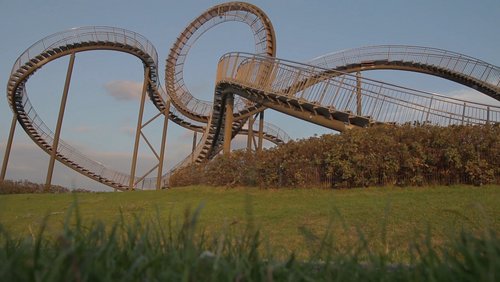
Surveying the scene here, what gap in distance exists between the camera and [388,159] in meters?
12.4

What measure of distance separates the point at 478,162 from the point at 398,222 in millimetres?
4997

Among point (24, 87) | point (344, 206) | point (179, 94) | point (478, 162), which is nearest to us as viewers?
point (344, 206)

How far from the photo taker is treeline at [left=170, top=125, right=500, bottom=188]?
11748 mm

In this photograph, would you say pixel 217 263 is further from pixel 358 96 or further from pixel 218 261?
pixel 358 96

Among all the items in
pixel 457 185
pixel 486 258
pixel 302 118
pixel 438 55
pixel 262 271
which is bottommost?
pixel 262 271

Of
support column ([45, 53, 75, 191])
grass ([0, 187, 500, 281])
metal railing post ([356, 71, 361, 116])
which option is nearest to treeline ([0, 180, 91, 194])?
support column ([45, 53, 75, 191])

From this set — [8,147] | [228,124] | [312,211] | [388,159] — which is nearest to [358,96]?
[388,159]

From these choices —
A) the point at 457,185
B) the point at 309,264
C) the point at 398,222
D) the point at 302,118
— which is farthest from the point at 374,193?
the point at 309,264

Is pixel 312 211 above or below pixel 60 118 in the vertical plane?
below

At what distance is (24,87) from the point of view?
91.8ft

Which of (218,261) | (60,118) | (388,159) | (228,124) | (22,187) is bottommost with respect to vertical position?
(22,187)

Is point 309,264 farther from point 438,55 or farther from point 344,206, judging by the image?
point 438,55

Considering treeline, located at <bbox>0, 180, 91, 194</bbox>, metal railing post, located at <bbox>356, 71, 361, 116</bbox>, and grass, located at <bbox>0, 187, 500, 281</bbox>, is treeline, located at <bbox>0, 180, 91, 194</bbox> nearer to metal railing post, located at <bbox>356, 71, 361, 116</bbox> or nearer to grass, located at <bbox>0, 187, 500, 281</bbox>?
metal railing post, located at <bbox>356, 71, 361, 116</bbox>

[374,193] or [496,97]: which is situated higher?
[496,97]
